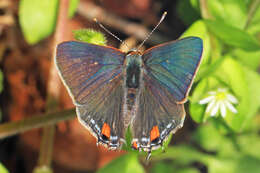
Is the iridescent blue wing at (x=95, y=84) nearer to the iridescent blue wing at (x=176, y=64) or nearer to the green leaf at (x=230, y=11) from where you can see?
the iridescent blue wing at (x=176, y=64)

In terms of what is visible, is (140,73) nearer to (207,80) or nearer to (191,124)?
(207,80)

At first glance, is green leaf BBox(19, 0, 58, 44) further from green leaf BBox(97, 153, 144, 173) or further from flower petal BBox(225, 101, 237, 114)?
flower petal BBox(225, 101, 237, 114)

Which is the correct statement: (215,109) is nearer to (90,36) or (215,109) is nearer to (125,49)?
(90,36)

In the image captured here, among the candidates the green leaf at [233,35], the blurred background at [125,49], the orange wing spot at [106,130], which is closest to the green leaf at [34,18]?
the blurred background at [125,49]

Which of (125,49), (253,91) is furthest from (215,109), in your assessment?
(125,49)

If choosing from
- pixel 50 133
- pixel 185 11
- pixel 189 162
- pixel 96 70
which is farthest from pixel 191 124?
pixel 96 70
